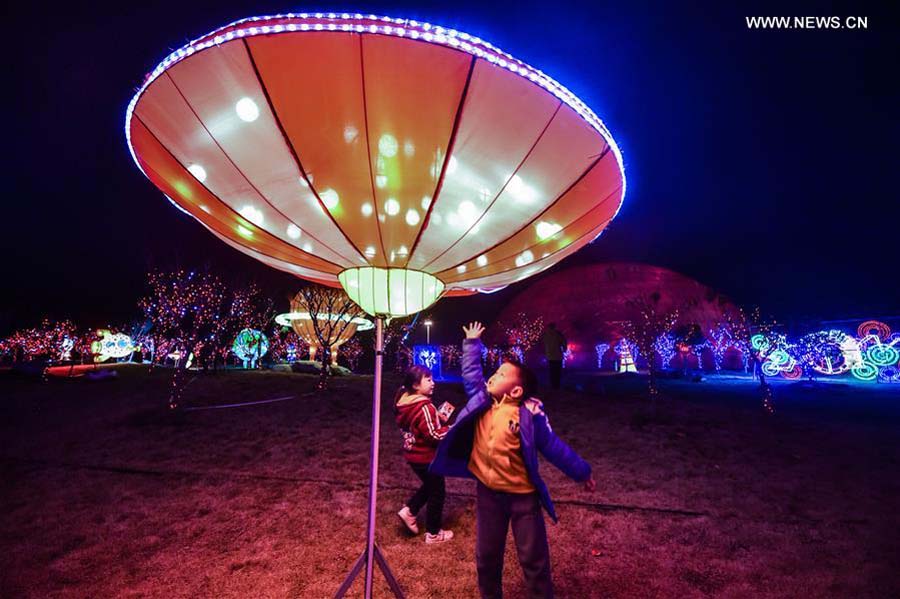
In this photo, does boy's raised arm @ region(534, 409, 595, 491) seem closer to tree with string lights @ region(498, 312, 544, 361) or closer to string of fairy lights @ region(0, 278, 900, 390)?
string of fairy lights @ region(0, 278, 900, 390)

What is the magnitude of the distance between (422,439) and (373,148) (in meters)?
2.71

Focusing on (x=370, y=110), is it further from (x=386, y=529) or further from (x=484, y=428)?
(x=386, y=529)

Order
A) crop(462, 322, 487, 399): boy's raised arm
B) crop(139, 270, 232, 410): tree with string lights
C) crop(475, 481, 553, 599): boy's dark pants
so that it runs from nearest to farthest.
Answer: crop(475, 481, 553, 599): boy's dark pants → crop(462, 322, 487, 399): boy's raised arm → crop(139, 270, 232, 410): tree with string lights

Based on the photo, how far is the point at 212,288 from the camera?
1400 centimetres

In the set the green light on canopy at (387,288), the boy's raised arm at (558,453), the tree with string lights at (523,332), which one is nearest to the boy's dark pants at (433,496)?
the boy's raised arm at (558,453)

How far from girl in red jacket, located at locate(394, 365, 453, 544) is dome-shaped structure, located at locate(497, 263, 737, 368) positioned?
2880 cm

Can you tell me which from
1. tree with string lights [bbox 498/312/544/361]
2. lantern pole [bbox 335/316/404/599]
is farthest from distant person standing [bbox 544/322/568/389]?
tree with string lights [bbox 498/312/544/361]

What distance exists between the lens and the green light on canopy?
8.32 ft

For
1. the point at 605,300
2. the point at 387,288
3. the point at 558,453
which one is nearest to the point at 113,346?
the point at 605,300

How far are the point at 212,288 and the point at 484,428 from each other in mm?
14384

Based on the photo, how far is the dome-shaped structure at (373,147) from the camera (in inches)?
65.9

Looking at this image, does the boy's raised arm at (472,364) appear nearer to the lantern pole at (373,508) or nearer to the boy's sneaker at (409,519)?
the lantern pole at (373,508)

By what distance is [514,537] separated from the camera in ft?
7.95

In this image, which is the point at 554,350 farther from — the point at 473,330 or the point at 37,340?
the point at 37,340
